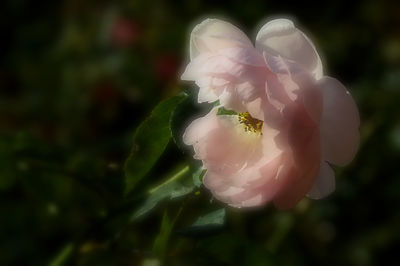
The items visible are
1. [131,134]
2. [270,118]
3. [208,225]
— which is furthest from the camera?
[131,134]

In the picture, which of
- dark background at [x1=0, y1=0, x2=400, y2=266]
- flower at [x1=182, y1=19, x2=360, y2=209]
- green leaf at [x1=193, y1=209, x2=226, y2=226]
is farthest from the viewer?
dark background at [x1=0, y1=0, x2=400, y2=266]

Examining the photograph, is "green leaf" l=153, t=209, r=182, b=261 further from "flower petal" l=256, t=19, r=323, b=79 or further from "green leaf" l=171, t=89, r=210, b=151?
"flower petal" l=256, t=19, r=323, b=79

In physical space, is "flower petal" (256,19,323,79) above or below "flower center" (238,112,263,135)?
above

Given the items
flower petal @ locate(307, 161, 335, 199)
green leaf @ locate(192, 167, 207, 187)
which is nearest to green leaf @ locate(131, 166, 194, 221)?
green leaf @ locate(192, 167, 207, 187)

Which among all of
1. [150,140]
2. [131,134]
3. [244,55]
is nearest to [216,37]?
[244,55]

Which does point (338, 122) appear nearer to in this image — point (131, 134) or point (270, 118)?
point (270, 118)

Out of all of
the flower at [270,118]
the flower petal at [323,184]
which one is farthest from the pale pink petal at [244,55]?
the flower petal at [323,184]
